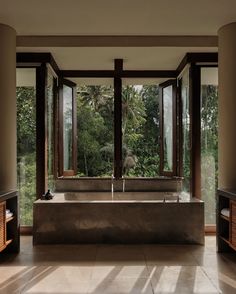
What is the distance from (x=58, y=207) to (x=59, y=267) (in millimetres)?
1069

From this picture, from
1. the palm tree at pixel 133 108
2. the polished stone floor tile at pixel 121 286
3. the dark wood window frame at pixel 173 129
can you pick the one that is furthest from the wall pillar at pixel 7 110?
the palm tree at pixel 133 108

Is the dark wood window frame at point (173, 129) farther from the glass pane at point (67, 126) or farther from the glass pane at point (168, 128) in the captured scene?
the glass pane at point (67, 126)

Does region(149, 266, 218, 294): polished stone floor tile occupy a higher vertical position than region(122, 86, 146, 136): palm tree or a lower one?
lower

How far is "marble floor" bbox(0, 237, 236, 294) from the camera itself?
11.4 feet

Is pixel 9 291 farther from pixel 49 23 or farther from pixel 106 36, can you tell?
pixel 106 36

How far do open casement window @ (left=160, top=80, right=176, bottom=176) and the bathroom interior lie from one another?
0.06 ft

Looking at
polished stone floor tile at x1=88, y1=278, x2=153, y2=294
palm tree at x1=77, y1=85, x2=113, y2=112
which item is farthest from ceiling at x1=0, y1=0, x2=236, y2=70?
palm tree at x1=77, y1=85, x2=113, y2=112

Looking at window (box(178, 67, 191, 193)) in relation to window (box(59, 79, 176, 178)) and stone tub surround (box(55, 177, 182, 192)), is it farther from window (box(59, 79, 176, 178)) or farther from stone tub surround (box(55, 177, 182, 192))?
window (box(59, 79, 176, 178))

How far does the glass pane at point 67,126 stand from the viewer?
695 centimetres

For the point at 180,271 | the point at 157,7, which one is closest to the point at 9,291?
the point at 180,271

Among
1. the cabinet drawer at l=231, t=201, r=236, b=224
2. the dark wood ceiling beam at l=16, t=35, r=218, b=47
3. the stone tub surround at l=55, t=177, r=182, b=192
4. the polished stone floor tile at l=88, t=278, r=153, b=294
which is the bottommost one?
the polished stone floor tile at l=88, t=278, r=153, b=294

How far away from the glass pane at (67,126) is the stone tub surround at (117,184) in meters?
0.49

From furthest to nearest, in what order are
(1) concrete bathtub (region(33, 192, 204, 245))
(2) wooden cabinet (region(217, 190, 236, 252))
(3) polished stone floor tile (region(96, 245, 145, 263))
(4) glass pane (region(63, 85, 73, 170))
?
(4) glass pane (region(63, 85, 73, 170))
(1) concrete bathtub (region(33, 192, 204, 245))
(2) wooden cabinet (region(217, 190, 236, 252))
(3) polished stone floor tile (region(96, 245, 145, 263))

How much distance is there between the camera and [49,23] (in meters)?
4.68
